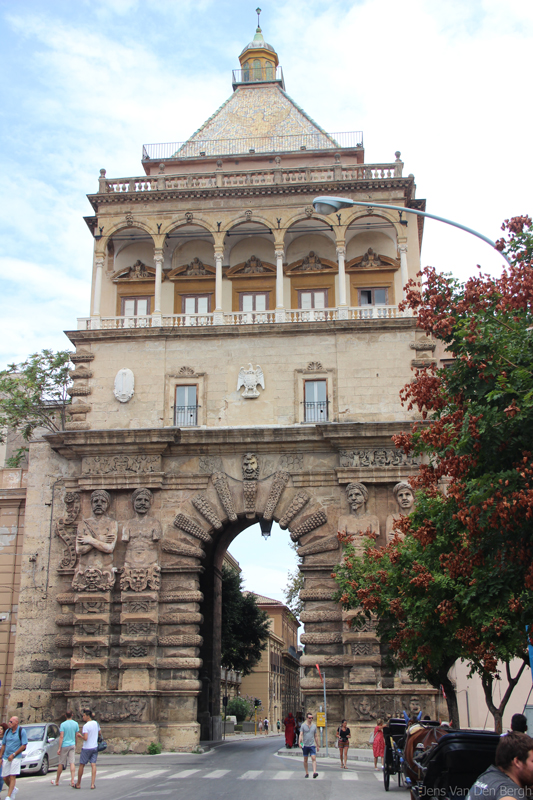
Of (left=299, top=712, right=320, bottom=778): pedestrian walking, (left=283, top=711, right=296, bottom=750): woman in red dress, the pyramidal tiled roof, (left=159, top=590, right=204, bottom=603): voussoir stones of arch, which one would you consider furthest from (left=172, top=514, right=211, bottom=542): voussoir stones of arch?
the pyramidal tiled roof

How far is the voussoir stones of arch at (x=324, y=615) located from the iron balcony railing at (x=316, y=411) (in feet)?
21.6

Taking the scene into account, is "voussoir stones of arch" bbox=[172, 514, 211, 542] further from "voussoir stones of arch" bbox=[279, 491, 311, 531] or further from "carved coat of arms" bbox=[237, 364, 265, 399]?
"carved coat of arms" bbox=[237, 364, 265, 399]

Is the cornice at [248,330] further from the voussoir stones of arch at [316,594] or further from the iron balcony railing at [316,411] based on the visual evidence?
the voussoir stones of arch at [316,594]

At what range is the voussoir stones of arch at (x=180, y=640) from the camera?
26281 mm

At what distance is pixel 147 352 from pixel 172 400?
2089 mm

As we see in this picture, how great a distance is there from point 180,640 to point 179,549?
297 cm

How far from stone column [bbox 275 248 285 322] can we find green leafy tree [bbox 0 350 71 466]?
371 inches

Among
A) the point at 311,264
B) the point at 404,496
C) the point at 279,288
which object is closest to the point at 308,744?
the point at 404,496

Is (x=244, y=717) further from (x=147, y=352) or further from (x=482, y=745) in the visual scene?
(x=482, y=745)

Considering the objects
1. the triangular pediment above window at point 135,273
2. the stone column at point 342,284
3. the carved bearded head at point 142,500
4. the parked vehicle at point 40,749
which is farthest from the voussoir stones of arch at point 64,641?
the stone column at point 342,284

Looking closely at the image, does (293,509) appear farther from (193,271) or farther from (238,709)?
(238,709)

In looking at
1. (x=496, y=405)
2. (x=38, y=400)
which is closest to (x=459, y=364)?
(x=496, y=405)

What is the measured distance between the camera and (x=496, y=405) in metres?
10.2

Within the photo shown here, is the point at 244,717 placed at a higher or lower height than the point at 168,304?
lower
